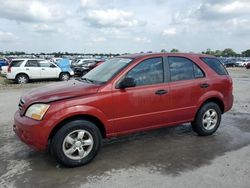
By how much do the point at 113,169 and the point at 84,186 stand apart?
26.1 inches

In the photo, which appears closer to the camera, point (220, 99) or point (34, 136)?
point (34, 136)

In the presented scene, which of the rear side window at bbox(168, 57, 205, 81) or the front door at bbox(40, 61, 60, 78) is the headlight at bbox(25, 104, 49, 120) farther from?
the front door at bbox(40, 61, 60, 78)

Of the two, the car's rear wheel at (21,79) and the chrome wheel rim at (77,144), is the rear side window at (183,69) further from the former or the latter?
the car's rear wheel at (21,79)

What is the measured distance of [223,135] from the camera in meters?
5.93

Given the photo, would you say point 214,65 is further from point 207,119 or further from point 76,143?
point 76,143

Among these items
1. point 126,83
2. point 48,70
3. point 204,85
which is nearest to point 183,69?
point 204,85

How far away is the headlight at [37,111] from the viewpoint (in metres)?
4.13

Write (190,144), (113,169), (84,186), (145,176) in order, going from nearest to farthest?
1. (84,186)
2. (145,176)
3. (113,169)
4. (190,144)

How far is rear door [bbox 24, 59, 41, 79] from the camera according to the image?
715 inches

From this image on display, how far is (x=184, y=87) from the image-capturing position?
210 inches

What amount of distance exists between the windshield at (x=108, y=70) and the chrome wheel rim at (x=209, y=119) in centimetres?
207

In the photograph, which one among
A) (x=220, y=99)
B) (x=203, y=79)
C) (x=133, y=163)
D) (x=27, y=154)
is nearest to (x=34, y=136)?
(x=27, y=154)

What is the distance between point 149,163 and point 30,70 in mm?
15450

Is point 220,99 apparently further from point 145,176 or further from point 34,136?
point 34,136
